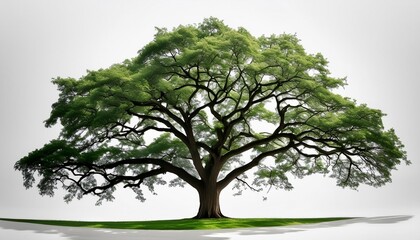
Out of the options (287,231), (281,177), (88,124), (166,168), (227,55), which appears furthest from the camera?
(281,177)

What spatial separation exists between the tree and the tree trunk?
1.7 inches

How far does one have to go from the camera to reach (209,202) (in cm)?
2328

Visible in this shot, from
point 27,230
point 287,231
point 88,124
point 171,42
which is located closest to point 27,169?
point 88,124

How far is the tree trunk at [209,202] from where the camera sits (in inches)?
910

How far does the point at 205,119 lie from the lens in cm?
2533

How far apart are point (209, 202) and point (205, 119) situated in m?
4.11

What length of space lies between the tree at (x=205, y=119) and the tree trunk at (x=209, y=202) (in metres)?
0.04

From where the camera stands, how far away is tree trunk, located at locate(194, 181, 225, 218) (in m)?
23.1

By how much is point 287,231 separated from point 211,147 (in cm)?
850

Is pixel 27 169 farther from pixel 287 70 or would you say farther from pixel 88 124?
pixel 287 70

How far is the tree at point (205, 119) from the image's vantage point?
20312mm

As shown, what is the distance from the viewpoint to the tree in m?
20.3

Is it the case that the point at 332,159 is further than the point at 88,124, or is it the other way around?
the point at 332,159

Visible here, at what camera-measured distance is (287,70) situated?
20516mm
